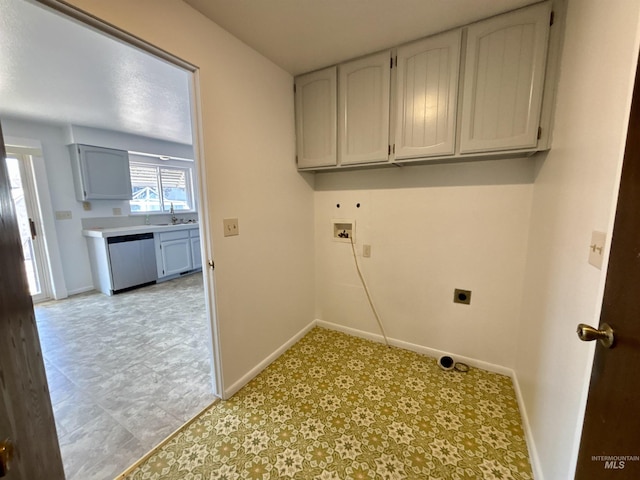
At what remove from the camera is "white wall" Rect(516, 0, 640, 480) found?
78 centimetres

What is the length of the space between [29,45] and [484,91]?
9.76 ft

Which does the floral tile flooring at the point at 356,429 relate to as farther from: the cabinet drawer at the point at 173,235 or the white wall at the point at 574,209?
the cabinet drawer at the point at 173,235

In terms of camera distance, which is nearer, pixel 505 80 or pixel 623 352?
pixel 623 352

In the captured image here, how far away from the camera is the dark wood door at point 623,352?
618mm

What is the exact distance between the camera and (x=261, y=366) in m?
2.05

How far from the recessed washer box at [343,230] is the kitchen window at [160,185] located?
12.8 feet

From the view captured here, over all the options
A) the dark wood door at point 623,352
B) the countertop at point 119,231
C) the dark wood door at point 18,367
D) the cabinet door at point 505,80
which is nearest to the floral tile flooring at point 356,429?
the dark wood door at point 623,352

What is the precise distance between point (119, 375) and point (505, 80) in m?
3.36

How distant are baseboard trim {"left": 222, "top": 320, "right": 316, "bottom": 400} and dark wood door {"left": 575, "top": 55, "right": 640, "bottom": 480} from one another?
70.6 inches

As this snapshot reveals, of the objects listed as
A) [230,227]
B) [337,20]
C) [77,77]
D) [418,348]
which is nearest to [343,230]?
[230,227]

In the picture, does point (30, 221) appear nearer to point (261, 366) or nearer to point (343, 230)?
point (261, 366)

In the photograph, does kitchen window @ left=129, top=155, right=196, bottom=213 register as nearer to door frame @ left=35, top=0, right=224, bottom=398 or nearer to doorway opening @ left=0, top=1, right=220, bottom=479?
doorway opening @ left=0, top=1, right=220, bottom=479

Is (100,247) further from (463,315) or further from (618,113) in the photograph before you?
(618,113)

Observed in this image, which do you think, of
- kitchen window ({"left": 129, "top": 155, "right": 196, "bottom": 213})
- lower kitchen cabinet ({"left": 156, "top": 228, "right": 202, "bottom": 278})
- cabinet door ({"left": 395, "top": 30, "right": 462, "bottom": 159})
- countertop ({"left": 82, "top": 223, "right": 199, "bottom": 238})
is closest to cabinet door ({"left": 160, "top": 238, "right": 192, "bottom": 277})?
lower kitchen cabinet ({"left": 156, "top": 228, "right": 202, "bottom": 278})
